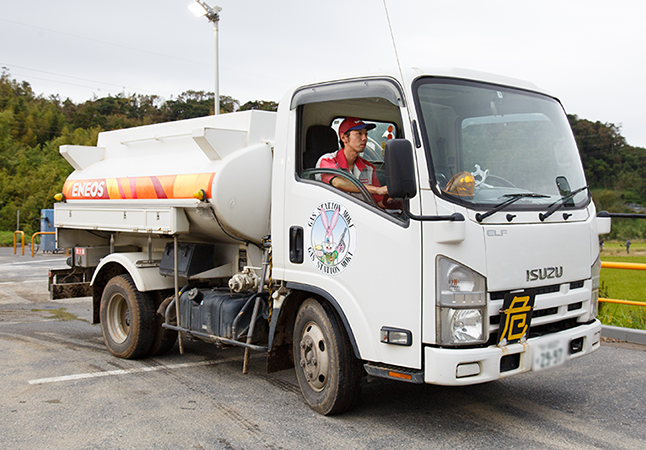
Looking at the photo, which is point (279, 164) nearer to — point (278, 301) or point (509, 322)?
point (278, 301)

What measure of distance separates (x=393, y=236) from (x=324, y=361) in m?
1.22

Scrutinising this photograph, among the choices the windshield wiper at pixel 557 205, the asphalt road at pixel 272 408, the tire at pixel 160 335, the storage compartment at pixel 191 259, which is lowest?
the asphalt road at pixel 272 408

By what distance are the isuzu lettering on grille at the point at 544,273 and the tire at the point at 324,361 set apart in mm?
1437

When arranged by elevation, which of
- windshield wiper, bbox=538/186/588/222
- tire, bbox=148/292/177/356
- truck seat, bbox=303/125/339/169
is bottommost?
tire, bbox=148/292/177/356

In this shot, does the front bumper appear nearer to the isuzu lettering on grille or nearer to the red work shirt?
the isuzu lettering on grille

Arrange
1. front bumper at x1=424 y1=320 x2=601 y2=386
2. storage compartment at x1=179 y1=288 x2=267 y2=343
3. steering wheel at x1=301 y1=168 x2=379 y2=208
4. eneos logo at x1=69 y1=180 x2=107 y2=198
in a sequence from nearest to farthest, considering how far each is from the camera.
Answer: front bumper at x1=424 y1=320 x2=601 y2=386
steering wheel at x1=301 y1=168 x2=379 y2=208
storage compartment at x1=179 y1=288 x2=267 y2=343
eneos logo at x1=69 y1=180 x2=107 y2=198

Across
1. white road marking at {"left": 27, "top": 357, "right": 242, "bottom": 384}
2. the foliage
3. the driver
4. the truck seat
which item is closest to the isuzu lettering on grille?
the driver

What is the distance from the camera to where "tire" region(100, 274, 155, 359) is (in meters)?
6.68

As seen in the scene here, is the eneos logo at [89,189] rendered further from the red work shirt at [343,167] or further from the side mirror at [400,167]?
the side mirror at [400,167]

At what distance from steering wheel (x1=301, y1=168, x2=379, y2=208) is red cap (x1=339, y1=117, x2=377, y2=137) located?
44cm

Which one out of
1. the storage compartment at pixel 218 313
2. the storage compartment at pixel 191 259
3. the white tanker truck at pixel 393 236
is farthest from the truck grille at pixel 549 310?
the storage compartment at pixel 191 259

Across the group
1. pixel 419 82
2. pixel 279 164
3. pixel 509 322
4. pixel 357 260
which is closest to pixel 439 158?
pixel 419 82

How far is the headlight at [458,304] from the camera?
393 cm

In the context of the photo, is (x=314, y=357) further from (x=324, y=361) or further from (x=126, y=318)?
(x=126, y=318)
